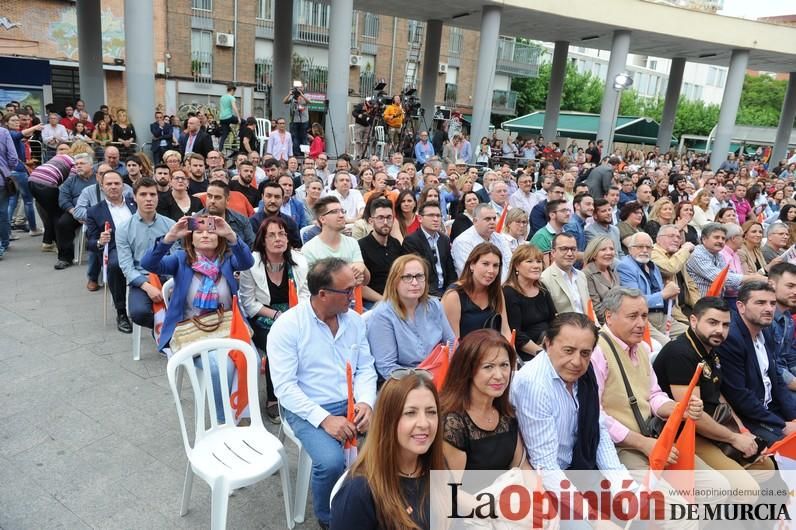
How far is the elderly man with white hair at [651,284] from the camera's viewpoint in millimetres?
4613

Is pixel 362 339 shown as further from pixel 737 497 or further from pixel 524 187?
pixel 524 187

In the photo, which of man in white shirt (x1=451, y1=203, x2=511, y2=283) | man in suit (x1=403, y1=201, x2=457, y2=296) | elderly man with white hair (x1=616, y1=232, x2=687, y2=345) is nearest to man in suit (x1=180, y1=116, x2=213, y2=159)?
man in suit (x1=403, y1=201, x2=457, y2=296)

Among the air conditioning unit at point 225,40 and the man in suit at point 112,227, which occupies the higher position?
the air conditioning unit at point 225,40

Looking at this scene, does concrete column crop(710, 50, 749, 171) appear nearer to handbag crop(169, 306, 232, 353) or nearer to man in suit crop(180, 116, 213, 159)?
man in suit crop(180, 116, 213, 159)

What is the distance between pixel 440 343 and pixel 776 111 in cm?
6168

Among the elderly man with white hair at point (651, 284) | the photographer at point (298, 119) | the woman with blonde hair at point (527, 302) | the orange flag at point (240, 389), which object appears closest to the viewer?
the orange flag at point (240, 389)

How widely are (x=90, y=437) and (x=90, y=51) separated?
1209cm

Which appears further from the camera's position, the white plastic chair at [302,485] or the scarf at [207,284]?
the scarf at [207,284]

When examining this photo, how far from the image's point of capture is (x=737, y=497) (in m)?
2.84

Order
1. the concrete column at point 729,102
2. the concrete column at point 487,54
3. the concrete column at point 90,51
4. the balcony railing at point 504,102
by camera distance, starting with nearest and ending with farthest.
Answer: the concrete column at point 90,51 → the concrete column at point 487,54 → the concrete column at point 729,102 → the balcony railing at point 504,102

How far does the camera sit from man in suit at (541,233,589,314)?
4.24m

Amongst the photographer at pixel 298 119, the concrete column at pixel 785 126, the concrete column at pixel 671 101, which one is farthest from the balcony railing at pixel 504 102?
the photographer at pixel 298 119

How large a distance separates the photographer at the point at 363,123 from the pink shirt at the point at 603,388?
11.4 meters

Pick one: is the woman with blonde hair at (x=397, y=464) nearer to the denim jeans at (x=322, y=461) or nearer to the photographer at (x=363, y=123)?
the denim jeans at (x=322, y=461)
